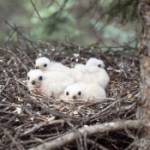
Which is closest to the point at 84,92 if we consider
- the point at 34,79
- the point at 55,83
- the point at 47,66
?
the point at 55,83

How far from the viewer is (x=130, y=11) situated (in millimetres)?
6258

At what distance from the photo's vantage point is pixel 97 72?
666cm

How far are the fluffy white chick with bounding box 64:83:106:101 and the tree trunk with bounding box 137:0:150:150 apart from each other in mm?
1287

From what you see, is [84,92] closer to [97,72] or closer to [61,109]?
[61,109]

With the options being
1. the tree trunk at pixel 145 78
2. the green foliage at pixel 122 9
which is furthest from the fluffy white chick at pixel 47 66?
the tree trunk at pixel 145 78

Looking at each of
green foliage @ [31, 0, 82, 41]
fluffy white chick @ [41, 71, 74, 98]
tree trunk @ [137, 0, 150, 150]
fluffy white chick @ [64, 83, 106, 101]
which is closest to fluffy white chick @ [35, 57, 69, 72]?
fluffy white chick @ [41, 71, 74, 98]

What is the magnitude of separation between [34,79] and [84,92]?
66 cm

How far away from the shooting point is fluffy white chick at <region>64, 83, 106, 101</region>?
589 centimetres

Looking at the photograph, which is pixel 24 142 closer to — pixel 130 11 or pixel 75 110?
pixel 75 110

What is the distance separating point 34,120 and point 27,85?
4.42ft

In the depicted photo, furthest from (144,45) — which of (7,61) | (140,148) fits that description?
(7,61)

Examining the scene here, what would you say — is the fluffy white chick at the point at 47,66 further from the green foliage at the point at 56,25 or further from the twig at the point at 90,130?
the twig at the point at 90,130

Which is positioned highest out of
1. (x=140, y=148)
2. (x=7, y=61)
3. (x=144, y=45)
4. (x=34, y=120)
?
(x=7, y=61)

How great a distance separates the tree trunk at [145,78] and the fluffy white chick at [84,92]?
1.29 m
